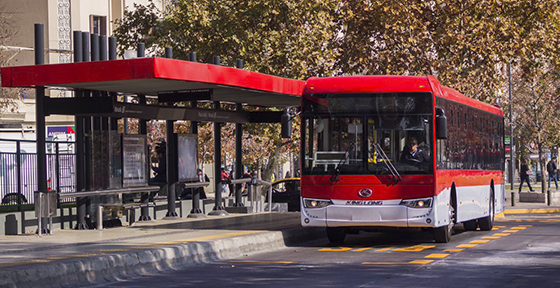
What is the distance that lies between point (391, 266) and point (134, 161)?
8.75 m

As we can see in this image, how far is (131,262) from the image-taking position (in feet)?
46.1

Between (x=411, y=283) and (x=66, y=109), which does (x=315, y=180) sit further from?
(x=411, y=283)

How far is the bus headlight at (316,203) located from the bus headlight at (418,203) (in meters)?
1.36

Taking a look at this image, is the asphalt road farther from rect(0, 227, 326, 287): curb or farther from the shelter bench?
the shelter bench

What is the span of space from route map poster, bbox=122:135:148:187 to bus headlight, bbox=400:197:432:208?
21.3 feet

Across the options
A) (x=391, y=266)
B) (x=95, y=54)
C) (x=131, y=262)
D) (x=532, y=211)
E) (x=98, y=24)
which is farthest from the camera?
(x=98, y=24)

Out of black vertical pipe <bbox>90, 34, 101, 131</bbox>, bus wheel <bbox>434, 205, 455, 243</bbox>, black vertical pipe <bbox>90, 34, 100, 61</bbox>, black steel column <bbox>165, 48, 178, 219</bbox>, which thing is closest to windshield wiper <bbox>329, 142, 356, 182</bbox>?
bus wheel <bbox>434, 205, 455, 243</bbox>

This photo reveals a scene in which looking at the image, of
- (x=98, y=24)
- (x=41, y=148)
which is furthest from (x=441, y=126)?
(x=98, y=24)

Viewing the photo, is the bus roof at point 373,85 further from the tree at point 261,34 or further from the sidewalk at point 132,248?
the tree at point 261,34

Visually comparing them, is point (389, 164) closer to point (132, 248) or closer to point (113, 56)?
point (132, 248)

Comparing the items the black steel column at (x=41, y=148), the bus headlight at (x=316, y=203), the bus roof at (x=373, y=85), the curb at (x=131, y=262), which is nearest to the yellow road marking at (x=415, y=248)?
the bus headlight at (x=316, y=203)

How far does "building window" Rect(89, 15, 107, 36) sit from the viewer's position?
184 feet

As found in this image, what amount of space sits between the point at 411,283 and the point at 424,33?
78.9 ft

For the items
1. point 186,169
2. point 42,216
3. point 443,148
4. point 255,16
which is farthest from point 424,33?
point 42,216
